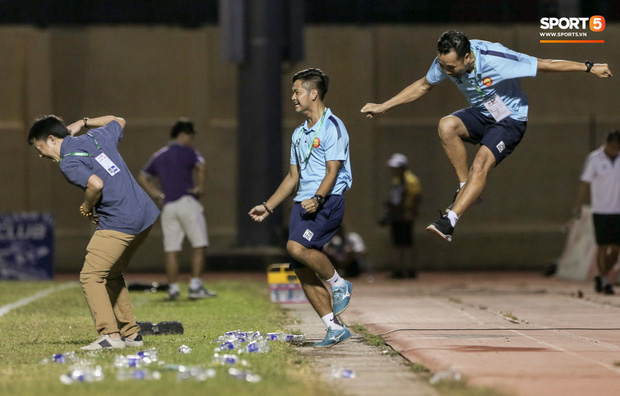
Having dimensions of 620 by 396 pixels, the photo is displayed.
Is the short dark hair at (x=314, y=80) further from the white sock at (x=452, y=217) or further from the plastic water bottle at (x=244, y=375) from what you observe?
the plastic water bottle at (x=244, y=375)

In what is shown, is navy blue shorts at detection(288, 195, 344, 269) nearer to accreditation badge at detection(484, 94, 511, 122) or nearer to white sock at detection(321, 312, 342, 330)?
white sock at detection(321, 312, 342, 330)

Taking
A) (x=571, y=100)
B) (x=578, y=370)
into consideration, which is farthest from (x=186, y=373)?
(x=571, y=100)

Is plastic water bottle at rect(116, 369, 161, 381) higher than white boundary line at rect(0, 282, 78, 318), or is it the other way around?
plastic water bottle at rect(116, 369, 161, 381)

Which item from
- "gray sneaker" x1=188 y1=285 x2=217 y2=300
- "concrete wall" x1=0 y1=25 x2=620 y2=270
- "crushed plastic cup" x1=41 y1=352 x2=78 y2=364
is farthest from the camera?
"concrete wall" x1=0 y1=25 x2=620 y2=270

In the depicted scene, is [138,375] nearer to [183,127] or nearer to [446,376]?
[446,376]

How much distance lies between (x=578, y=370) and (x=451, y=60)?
2.92 metres

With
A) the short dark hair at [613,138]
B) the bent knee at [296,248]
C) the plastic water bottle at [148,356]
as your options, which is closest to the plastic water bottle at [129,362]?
the plastic water bottle at [148,356]

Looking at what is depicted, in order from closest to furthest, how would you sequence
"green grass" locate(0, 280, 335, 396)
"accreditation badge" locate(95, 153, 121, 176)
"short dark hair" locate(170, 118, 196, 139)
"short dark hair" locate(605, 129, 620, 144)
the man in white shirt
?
1. "green grass" locate(0, 280, 335, 396)
2. "accreditation badge" locate(95, 153, 121, 176)
3. "short dark hair" locate(170, 118, 196, 139)
4. the man in white shirt
5. "short dark hair" locate(605, 129, 620, 144)

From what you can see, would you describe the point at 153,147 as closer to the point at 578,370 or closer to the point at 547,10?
the point at 547,10

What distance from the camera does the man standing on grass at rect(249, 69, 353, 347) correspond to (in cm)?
806

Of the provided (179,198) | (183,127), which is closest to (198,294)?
(179,198)

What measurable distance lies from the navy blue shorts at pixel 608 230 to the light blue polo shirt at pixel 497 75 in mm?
5908

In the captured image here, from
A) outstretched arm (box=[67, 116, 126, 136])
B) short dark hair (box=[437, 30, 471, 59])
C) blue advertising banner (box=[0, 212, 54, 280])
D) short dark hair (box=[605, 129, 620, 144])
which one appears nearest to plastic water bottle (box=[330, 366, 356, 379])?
short dark hair (box=[437, 30, 471, 59])

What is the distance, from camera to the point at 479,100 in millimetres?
8789
